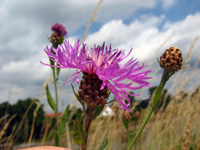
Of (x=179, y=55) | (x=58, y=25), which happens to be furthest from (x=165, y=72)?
(x=58, y=25)

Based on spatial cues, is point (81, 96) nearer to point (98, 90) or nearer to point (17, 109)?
point (98, 90)

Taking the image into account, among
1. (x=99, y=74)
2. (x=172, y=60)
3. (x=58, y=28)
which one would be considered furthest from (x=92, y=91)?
(x=58, y=28)

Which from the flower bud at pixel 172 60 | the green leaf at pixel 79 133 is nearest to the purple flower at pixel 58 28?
the flower bud at pixel 172 60

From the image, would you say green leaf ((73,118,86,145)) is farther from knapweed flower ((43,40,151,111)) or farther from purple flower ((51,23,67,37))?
purple flower ((51,23,67,37))

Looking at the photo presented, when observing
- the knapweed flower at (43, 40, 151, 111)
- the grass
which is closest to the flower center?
the knapweed flower at (43, 40, 151, 111)

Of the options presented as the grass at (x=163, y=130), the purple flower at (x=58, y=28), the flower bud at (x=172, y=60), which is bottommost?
the grass at (x=163, y=130)

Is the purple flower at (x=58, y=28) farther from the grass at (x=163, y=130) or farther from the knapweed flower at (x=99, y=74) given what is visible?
the knapweed flower at (x=99, y=74)

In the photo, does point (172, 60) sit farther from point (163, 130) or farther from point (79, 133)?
point (163, 130)
